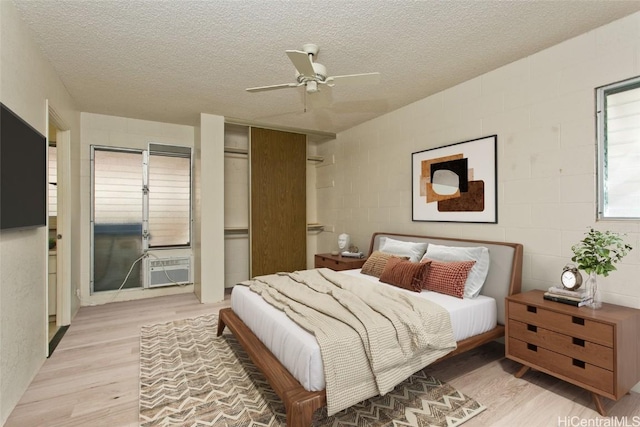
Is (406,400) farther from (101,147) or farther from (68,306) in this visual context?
(101,147)

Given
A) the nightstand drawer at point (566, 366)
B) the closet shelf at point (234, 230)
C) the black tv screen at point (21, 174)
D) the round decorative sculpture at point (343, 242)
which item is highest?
the black tv screen at point (21, 174)

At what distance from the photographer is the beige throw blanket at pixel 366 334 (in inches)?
69.9

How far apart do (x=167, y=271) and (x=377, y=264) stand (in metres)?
3.33

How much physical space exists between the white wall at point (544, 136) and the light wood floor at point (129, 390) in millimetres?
767

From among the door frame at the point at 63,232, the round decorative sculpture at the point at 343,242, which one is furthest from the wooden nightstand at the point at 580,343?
the door frame at the point at 63,232

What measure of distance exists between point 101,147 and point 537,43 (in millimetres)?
5320

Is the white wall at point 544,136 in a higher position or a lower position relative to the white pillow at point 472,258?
higher

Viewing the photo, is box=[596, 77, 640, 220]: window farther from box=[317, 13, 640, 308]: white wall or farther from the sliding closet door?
the sliding closet door

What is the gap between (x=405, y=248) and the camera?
3547 millimetres

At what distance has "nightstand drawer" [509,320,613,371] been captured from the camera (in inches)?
77.0

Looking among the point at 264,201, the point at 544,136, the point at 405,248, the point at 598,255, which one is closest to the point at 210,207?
the point at 264,201

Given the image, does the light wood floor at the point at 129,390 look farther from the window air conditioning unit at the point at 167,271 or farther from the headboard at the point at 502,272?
the window air conditioning unit at the point at 167,271

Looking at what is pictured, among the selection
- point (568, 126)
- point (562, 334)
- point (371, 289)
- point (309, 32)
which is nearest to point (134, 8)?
point (309, 32)

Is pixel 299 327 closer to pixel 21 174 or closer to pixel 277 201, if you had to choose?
pixel 21 174
